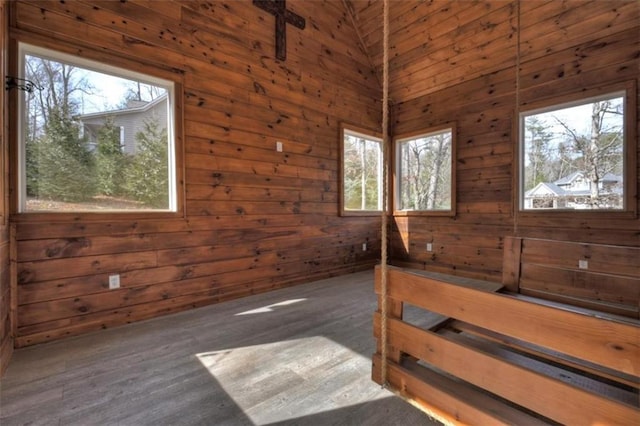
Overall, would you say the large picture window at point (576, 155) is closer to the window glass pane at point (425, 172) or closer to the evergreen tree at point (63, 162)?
the window glass pane at point (425, 172)

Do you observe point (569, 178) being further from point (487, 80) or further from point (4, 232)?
point (4, 232)

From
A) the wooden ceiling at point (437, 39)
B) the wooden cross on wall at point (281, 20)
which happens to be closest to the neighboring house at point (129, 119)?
the wooden cross on wall at point (281, 20)

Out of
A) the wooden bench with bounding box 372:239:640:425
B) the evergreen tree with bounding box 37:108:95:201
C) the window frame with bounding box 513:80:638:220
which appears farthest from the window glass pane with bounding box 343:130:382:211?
the evergreen tree with bounding box 37:108:95:201

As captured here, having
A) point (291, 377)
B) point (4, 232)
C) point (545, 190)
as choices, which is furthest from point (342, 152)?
point (4, 232)

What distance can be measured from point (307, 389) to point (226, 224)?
2.00m

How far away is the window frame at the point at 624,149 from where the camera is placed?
292cm

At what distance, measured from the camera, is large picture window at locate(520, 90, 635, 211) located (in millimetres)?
3061

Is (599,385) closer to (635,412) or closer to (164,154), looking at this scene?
(635,412)

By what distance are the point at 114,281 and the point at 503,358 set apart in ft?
9.25

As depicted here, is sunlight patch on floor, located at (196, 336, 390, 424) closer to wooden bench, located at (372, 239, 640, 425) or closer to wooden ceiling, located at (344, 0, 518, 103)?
wooden bench, located at (372, 239, 640, 425)

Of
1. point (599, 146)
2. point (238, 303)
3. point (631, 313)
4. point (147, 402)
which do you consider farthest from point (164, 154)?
point (599, 146)

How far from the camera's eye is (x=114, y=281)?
2.47m

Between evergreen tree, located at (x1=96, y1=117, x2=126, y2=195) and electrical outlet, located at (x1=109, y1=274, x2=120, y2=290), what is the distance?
71 cm

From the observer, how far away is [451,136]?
4.30 meters
